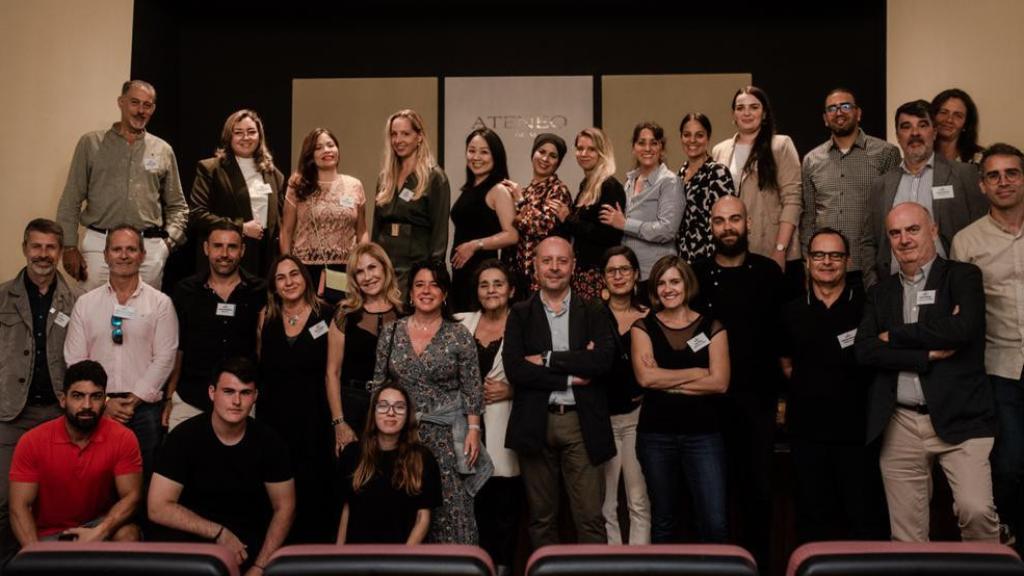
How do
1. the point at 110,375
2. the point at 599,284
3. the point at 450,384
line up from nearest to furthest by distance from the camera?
the point at 450,384 < the point at 110,375 < the point at 599,284

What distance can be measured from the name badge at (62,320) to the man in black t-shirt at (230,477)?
3.57 feet

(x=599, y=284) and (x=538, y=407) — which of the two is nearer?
(x=538, y=407)

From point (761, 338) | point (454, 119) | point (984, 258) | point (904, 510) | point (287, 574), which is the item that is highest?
point (454, 119)

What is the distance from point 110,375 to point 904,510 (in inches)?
128

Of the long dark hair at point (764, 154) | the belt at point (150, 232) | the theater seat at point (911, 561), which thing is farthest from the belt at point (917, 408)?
the belt at point (150, 232)

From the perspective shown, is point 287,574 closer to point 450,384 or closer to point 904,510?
point 450,384

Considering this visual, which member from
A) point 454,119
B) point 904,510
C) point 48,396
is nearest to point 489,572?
point 904,510

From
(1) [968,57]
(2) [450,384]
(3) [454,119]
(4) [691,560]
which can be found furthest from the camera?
(3) [454,119]

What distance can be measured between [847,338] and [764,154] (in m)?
1.26

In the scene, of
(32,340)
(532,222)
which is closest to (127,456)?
(32,340)

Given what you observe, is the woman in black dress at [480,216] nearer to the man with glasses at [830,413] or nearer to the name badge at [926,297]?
the man with glasses at [830,413]

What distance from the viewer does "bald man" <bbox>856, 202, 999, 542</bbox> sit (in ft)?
12.0

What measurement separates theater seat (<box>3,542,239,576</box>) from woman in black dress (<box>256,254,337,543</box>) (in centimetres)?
237

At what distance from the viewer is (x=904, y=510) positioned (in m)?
3.80
